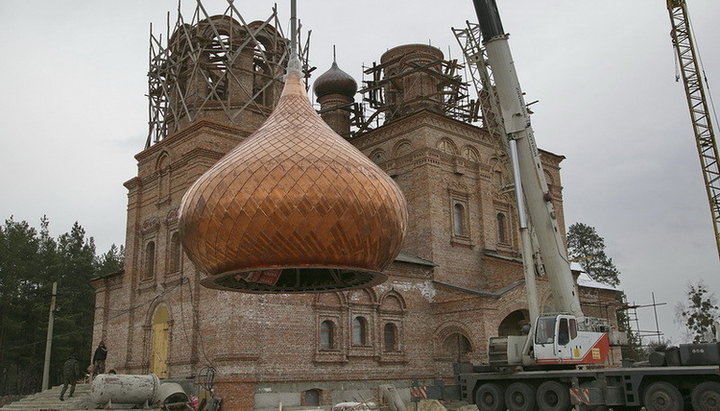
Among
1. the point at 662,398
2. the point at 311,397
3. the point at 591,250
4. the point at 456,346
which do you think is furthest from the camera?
the point at 591,250

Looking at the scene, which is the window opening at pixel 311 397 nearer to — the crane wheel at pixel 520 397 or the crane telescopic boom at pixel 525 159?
the crane wheel at pixel 520 397

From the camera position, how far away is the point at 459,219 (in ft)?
89.5

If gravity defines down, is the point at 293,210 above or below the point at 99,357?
below

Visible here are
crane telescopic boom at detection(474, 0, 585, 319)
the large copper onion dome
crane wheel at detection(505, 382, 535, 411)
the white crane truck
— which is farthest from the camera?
crane telescopic boom at detection(474, 0, 585, 319)

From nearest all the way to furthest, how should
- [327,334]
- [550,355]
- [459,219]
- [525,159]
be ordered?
[550,355] < [525,159] < [327,334] < [459,219]

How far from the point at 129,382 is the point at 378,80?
19671mm

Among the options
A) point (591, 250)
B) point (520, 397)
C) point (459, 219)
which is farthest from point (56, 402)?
point (591, 250)

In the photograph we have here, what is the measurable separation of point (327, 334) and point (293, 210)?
63.8ft

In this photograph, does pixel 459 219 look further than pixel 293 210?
Yes

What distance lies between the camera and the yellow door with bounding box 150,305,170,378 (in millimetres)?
21938

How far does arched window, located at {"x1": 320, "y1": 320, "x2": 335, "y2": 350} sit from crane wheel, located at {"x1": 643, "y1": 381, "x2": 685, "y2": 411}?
409 inches

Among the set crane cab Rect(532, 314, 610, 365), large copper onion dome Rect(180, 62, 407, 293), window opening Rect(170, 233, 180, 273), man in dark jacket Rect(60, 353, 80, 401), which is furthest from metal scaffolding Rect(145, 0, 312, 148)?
large copper onion dome Rect(180, 62, 407, 293)

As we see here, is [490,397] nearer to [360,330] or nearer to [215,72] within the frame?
[360,330]

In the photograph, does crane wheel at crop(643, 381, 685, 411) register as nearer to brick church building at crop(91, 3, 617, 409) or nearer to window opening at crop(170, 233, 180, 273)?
brick church building at crop(91, 3, 617, 409)
